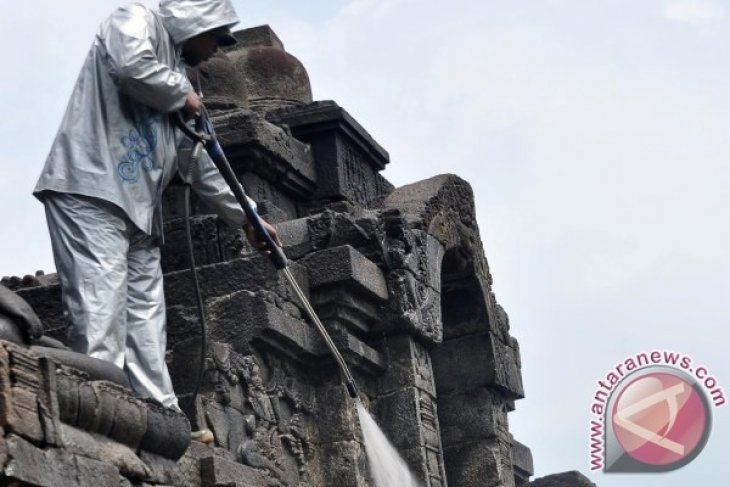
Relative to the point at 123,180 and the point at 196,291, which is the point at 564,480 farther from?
the point at 123,180

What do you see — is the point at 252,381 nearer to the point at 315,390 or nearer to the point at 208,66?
the point at 315,390

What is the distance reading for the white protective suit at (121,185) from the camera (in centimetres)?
709

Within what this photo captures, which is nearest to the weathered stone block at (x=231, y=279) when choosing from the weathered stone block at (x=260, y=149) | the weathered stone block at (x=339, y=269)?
the weathered stone block at (x=339, y=269)

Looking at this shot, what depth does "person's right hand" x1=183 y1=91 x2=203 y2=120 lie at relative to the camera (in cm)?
754

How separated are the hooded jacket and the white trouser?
3.1 inches

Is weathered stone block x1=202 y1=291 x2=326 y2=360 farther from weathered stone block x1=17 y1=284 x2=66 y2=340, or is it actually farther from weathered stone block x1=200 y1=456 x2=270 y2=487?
weathered stone block x1=200 y1=456 x2=270 y2=487

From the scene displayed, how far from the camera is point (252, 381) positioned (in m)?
8.41

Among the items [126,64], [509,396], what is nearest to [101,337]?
[126,64]

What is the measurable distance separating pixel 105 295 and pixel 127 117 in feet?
2.68

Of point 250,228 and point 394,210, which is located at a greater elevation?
point 394,210

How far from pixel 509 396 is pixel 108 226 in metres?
4.51

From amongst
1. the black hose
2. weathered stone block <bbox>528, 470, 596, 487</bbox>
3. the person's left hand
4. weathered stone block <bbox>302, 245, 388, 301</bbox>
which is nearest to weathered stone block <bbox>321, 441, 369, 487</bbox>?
weathered stone block <bbox>302, 245, 388, 301</bbox>

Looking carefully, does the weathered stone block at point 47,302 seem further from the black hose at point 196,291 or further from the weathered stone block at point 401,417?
the weathered stone block at point 401,417

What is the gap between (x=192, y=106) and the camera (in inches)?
299
